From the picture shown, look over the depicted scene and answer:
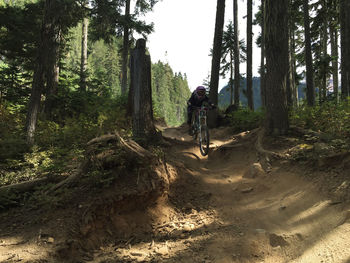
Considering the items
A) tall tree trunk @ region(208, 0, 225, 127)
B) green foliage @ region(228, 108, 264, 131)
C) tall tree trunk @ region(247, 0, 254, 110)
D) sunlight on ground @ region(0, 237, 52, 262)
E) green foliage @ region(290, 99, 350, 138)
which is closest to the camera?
sunlight on ground @ region(0, 237, 52, 262)

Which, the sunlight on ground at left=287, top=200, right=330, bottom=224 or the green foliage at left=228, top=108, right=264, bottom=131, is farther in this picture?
the green foliage at left=228, top=108, right=264, bottom=131

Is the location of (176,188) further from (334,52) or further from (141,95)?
(334,52)

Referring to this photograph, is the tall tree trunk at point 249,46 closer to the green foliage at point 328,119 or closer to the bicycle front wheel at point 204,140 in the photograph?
the green foliage at point 328,119

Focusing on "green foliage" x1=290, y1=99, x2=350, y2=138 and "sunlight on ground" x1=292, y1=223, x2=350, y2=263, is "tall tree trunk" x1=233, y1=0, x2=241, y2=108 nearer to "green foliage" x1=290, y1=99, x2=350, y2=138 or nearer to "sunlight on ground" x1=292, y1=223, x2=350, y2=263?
"green foliage" x1=290, y1=99, x2=350, y2=138

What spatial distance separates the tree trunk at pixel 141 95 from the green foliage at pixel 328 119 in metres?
4.80

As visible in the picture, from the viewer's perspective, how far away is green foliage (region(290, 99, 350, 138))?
5.27m

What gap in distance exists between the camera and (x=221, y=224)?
3814 millimetres

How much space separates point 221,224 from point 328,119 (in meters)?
4.86

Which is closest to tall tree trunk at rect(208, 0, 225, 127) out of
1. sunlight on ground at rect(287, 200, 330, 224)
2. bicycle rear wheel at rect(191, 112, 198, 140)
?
bicycle rear wheel at rect(191, 112, 198, 140)

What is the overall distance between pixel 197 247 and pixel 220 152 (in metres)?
4.55

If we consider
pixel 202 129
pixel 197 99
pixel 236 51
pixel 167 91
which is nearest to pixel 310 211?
pixel 202 129

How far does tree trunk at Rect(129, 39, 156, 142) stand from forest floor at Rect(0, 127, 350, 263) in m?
1.34

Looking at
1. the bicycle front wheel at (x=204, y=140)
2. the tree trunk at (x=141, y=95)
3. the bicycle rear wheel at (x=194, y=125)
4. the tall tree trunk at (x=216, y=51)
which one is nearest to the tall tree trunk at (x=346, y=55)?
the tall tree trunk at (x=216, y=51)

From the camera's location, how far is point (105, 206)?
12.1 feet
